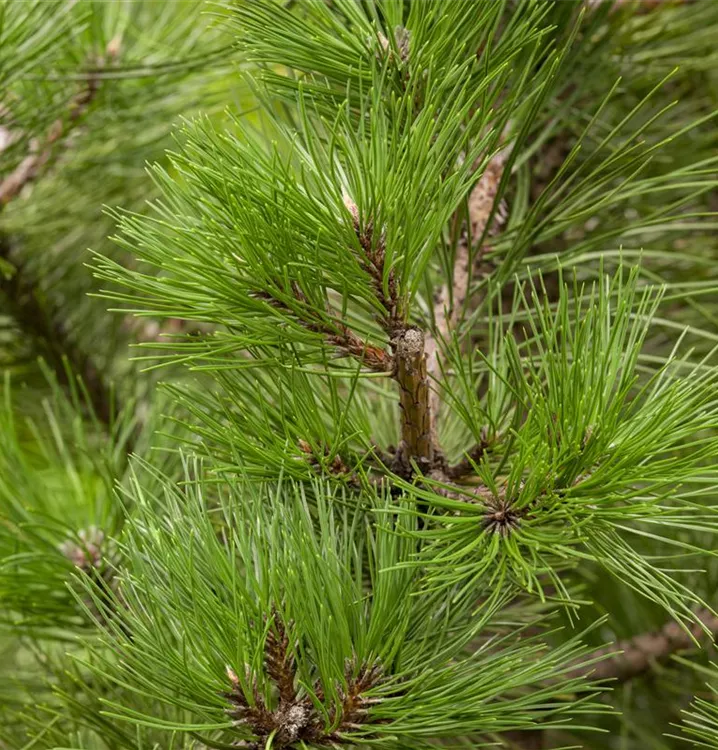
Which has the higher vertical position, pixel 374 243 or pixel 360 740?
pixel 374 243

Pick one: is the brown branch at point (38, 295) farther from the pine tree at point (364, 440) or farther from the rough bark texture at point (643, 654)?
the rough bark texture at point (643, 654)

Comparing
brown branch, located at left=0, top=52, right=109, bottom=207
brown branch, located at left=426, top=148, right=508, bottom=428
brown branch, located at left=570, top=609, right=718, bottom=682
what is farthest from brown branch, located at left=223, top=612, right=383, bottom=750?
brown branch, located at left=0, top=52, right=109, bottom=207

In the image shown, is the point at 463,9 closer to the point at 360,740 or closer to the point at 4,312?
the point at 360,740

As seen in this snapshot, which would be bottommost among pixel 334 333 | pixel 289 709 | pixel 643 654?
pixel 643 654

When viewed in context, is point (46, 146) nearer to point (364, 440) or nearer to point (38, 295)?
point (38, 295)

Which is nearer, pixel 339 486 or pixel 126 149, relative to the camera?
pixel 339 486

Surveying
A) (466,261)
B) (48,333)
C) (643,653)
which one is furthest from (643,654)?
(48,333)

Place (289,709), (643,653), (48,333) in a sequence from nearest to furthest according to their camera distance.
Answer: (289,709) < (643,653) < (48,333)

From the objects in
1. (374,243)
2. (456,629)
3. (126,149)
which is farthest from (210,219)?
(126,149)

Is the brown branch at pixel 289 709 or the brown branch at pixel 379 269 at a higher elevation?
the brown branch at pixel 379 269

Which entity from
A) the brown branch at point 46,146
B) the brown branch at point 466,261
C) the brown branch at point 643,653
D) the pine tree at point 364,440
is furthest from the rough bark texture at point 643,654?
the brown branch at point 46,146
